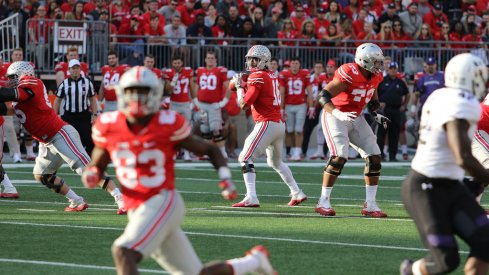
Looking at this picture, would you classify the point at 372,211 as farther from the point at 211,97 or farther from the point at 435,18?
the point at 435,18

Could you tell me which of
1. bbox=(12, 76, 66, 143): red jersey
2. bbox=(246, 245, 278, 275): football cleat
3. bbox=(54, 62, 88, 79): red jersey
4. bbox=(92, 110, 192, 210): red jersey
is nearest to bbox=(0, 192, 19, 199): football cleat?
bbox=(12, 76, 66, 143): red jersey

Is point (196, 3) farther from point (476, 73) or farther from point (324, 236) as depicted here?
point (476, 73)

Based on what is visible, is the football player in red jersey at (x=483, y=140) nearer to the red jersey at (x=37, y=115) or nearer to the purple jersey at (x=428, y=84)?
the red jersey at (x=37, y=115)

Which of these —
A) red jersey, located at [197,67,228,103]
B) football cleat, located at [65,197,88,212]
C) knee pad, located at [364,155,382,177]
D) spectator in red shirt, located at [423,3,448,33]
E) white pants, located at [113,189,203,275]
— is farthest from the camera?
spectator in red shirt, located at [423,3,448,33]

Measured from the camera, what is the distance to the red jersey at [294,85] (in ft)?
65.9

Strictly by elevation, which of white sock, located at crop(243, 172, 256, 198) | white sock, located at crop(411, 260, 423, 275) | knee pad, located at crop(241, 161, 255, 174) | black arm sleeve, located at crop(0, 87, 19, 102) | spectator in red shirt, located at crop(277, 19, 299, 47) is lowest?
white sock, located at crop(243, 172, 256, 198)

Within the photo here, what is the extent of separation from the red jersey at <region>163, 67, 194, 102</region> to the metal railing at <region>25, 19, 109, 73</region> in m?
1.52

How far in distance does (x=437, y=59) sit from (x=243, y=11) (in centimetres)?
377

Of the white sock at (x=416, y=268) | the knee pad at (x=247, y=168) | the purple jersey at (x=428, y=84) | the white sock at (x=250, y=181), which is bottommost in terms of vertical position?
the white sock at (x=250, y=181)

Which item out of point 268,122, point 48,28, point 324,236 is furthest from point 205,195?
point 48,28

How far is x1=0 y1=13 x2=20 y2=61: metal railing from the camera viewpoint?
1981 cm

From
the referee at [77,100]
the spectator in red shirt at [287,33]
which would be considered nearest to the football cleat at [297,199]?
the referee at [77,100]

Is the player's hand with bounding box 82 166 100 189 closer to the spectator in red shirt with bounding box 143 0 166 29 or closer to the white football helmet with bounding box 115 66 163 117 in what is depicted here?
the white football helmet with bounding box 115 66 163 117

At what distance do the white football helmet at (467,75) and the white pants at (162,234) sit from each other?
1733 mm
